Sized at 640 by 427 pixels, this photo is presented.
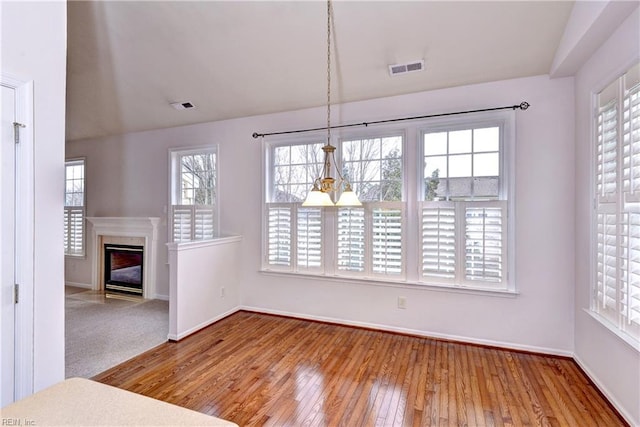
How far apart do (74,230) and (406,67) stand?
6442 mm

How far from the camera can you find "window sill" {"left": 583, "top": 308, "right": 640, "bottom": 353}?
1996mm

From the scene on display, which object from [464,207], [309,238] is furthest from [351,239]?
[464,207]

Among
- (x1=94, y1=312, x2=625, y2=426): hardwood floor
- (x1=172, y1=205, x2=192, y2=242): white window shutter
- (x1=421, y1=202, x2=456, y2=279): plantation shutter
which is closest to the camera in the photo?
(x1=94, y1=312, x2=625, y2=426): hardwood floor

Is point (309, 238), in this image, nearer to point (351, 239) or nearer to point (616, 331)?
point (351, 239)

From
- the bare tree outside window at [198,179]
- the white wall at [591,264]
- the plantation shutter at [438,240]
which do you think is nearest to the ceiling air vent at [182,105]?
the bare tree outside window at [198,179]

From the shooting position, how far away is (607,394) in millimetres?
2332

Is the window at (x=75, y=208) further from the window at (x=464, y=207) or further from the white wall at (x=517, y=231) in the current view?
the window at (x=464, y=207)

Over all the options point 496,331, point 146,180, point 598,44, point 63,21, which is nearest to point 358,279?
point 496,331

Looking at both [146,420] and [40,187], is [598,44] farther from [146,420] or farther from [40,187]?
[40,187]

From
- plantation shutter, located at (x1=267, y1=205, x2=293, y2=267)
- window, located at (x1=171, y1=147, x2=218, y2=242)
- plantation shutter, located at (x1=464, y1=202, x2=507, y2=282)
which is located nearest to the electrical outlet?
plantation shutter, located at (x1=464, y1=202, x2=507, y2=282)

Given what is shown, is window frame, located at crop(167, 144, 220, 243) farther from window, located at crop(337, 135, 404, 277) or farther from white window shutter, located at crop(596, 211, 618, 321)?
white window shutter, located at crop(596, 211, 618, 321)

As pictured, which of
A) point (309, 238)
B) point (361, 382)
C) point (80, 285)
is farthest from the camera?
point (80, 285)

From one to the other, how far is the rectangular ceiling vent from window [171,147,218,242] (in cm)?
283

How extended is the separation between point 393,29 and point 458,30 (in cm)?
56
